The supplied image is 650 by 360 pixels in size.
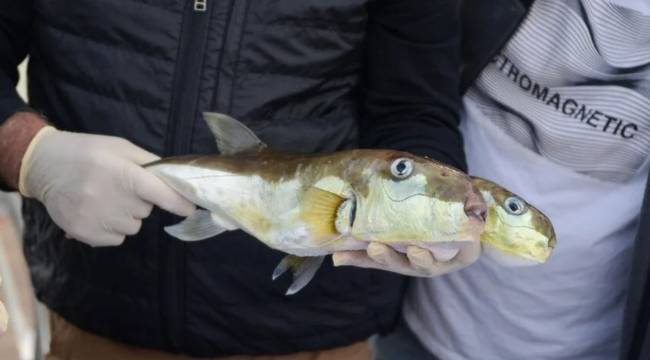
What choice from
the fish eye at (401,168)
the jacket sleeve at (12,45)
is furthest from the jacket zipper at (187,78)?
the fish eye at (401,168)

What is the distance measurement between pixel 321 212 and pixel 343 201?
0.03 m

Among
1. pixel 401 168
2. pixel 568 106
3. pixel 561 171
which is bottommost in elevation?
pixel 561 171

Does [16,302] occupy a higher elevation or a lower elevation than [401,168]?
lower

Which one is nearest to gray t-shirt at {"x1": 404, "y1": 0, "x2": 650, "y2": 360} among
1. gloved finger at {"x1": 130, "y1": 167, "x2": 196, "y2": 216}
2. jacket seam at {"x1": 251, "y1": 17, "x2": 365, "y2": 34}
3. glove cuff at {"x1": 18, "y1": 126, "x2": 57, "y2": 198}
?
jacket seam at {"x1": 251, "y1": 17, "x2": 365, "y2": 34}

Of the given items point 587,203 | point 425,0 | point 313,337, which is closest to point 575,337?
point 587,203

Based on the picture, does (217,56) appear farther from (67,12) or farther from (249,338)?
(249,338)

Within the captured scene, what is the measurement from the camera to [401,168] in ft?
3.37

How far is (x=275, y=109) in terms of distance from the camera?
129 cm

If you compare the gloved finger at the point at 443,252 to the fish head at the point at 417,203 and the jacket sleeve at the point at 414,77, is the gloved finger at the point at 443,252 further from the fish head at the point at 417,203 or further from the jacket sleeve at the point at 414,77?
the jacket sleeve at the point at 414,77

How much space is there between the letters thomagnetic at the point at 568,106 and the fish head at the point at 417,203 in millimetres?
417

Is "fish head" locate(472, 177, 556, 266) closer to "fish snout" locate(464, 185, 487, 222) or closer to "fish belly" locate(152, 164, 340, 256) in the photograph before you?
"fish snout" locate(464, 185, 487, 222)

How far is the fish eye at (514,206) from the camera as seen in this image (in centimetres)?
107

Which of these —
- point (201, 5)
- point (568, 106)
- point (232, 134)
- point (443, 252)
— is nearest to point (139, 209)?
point (232, 134)

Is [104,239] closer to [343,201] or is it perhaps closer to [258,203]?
[258,203]
